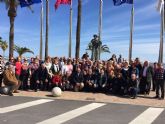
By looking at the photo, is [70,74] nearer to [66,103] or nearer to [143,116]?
[66,103]

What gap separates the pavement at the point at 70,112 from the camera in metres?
12.4

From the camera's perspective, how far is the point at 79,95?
1912 centimetres

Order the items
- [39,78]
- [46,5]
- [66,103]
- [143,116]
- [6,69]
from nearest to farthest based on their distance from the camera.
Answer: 1. [143,116]
2. [66,103]
3. [6,69]
4. [39,78]
5. [46,5]

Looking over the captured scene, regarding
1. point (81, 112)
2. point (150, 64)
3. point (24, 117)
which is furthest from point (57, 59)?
point (24, 117)

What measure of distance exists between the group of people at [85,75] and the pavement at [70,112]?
276 cm

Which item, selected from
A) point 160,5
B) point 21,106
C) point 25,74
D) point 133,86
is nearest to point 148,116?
point 21,106

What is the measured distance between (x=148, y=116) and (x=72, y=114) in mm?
2429

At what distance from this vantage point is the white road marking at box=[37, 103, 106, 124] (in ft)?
40.0

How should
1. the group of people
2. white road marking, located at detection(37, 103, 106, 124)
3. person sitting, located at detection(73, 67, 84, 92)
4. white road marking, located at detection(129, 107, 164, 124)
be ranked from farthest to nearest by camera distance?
person sitting, located at detection(73, 67, 84, 92), the group of people, white road marking, located at detection(129, 107, 164, 124), white road marking, located at detection(37, 103, 106, 124)

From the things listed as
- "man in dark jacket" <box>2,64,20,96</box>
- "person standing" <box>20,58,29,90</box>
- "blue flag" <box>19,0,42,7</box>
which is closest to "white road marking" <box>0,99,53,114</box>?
"man in dark jacket" <box>2,64,20,96</box>

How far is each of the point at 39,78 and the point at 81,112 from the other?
6.64 meters

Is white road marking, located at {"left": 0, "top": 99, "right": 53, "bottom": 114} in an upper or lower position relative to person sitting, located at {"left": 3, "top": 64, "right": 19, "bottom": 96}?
lower

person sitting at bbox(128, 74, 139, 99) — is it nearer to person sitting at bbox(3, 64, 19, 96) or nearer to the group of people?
the group of people

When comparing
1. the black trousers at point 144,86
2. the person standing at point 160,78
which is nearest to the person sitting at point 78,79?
the black trousers at point 144,86
